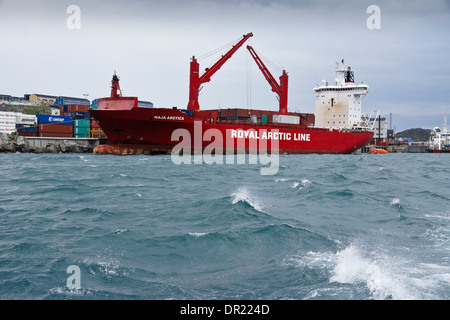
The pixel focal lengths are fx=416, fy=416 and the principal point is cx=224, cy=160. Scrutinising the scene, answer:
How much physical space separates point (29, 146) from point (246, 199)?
42.9 m

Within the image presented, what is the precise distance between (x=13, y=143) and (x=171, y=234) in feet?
149

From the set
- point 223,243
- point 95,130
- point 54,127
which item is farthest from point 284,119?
point 223,243

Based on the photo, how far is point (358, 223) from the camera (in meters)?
11.3

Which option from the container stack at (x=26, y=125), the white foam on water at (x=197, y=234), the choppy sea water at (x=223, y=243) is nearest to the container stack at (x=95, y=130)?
the container stack at (x=26, y=125)

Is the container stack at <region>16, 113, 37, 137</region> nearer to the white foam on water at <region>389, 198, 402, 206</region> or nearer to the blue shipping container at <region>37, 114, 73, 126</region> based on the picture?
the blue shipping container at <region>37, 114, 73, 126</region>

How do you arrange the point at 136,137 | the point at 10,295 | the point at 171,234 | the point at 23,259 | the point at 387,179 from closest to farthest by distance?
the point at 10,295
the point at 23,259
the point at 171,234
the point at 387,179
the point at 136,137

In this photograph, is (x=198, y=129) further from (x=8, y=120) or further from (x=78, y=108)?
(x=8, y=120)

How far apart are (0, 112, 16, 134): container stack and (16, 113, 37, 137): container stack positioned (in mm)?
941

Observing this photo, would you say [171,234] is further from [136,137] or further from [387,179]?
[136,137]

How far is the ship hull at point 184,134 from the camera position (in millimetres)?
37969

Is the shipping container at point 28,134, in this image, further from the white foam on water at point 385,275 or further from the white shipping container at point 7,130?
the white foam on water at point 385,275
